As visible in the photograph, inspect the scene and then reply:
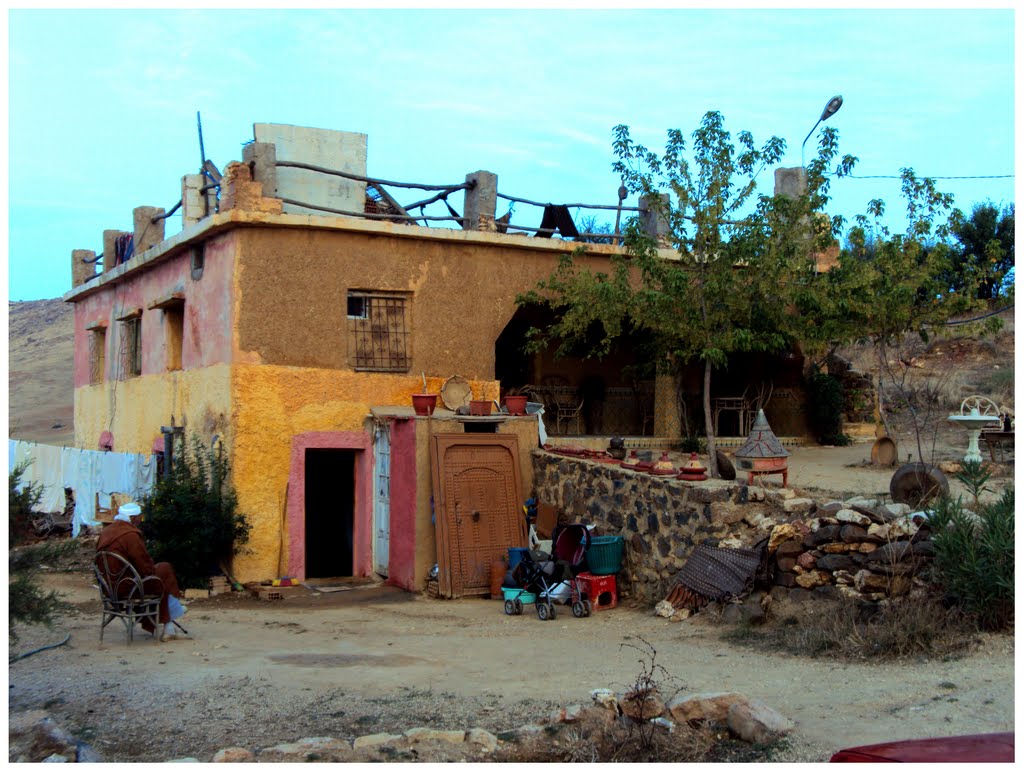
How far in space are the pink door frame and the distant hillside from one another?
1904 cm

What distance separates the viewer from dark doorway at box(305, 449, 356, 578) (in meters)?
16.4

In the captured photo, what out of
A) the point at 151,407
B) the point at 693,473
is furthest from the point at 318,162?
the point at 693,473

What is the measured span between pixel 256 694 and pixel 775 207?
1038cm

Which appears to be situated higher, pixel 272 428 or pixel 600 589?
pixel 272 428

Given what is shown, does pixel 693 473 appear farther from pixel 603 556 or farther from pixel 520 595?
pixel 520 595

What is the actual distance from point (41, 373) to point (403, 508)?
41.3 meters

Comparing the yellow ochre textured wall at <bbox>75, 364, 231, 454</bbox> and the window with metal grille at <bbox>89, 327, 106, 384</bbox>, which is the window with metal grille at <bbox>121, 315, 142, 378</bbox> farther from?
the window with metal grille at <bbox>89, 327, 106, 384</bbox>

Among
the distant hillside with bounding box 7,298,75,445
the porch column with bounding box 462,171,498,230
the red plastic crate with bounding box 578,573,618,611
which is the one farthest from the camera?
the distant hillside with bounding box 7,298,75,445

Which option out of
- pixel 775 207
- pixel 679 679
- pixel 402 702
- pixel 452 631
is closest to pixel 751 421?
pixel 775 207

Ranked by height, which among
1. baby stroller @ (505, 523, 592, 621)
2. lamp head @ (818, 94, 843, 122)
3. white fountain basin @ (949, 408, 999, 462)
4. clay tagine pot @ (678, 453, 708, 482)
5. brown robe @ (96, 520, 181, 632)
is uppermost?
lamp head @ (818, 94, 843, 122)

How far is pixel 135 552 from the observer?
9641mm

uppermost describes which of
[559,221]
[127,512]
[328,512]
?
[559,221]

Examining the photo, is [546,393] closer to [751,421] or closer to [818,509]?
[751,421]

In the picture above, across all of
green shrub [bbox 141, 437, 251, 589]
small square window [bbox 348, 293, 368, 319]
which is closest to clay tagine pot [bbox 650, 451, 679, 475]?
small square window [bbox 348, 293, 368, 319]
